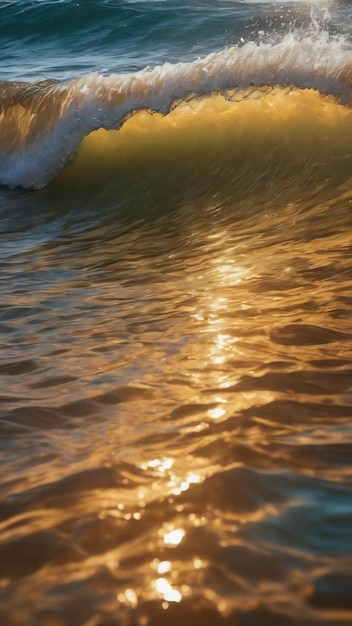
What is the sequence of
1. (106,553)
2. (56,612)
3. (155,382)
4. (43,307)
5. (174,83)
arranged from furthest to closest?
(174,83) → (43,307) → (155,382) → (106,553) → (56,612)

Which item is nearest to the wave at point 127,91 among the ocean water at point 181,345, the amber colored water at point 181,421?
the ocean water at point 181,345

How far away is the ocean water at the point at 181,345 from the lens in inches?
58.8

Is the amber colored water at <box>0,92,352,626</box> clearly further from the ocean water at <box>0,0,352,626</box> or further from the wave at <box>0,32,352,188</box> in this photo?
the wave at <box>0,32,352,188</box>

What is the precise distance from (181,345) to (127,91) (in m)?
4.03

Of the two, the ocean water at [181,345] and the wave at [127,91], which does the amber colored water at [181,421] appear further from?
the wave at [127,91]

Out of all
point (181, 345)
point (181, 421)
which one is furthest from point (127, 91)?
point (181, 421)

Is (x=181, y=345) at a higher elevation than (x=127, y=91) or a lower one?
lower

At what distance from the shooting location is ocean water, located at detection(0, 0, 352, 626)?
1493 millimetres

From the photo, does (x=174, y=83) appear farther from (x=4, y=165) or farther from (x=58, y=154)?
(x=4, y=165)

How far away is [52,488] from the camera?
1.82m

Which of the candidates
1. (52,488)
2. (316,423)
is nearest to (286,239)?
(316,423)

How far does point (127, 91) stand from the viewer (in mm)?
6285

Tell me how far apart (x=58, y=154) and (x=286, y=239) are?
3.04 metres

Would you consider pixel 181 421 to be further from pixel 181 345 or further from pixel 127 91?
pixel 127 91
